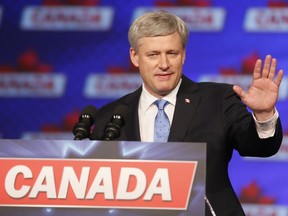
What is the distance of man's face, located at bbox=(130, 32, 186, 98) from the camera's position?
7.68 ft

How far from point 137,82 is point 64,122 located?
1.60ft

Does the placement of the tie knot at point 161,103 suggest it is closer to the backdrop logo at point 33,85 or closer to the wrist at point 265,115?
the wrist at point 265,115

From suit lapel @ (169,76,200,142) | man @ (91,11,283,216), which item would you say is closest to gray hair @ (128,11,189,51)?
man @ (91,11,283,216)

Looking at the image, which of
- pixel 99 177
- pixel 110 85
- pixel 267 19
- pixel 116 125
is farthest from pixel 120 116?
pixel 267 19

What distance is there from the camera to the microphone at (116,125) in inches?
77.4

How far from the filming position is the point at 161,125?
92.7 inches

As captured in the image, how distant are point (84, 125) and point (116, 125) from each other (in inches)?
3.8

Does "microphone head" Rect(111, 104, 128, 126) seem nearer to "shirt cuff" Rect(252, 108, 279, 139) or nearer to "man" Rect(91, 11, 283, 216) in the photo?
"man" Rect(91, 11, 283, 216)

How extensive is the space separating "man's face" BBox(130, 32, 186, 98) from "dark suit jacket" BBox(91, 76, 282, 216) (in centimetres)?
7

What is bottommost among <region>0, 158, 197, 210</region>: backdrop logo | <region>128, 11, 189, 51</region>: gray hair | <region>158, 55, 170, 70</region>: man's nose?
<region>0, 158, 197, 210</region>: backdrop logo

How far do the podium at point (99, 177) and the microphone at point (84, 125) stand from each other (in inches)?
8.1

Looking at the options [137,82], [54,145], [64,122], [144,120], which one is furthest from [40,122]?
[54,145]

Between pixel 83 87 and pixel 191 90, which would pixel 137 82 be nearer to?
pixel 83 87

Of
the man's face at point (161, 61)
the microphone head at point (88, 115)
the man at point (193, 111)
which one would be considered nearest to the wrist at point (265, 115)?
the man at point (193, 111)
